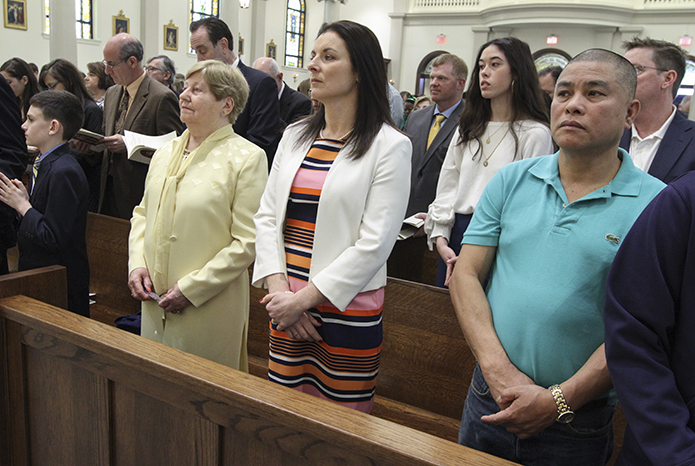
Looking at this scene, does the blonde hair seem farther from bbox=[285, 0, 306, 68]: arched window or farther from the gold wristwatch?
bbox=[285, 0, 306, 68]: arched window

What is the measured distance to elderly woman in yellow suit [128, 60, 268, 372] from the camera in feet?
6.22

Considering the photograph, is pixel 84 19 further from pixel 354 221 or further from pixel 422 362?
pixel 354 221

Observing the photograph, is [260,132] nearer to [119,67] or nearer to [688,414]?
[119,67]

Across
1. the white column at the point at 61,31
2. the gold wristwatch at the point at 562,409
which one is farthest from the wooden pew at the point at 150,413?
the white column at the point at 61,31

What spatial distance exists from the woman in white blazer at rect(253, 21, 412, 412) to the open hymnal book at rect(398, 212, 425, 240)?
3.12ft

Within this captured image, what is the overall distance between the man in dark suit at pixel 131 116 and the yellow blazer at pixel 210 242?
1.43 meters

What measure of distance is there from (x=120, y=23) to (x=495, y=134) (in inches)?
583

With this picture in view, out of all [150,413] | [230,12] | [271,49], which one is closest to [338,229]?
[150,413]

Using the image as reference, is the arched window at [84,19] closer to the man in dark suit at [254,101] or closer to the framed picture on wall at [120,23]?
the framed picture on wall at [120,23]

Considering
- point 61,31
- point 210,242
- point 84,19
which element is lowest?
point 210,242

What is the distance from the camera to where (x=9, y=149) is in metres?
2.28

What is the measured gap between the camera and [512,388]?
122 cm

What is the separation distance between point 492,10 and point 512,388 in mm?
16459

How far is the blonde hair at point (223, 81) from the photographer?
1963mm
